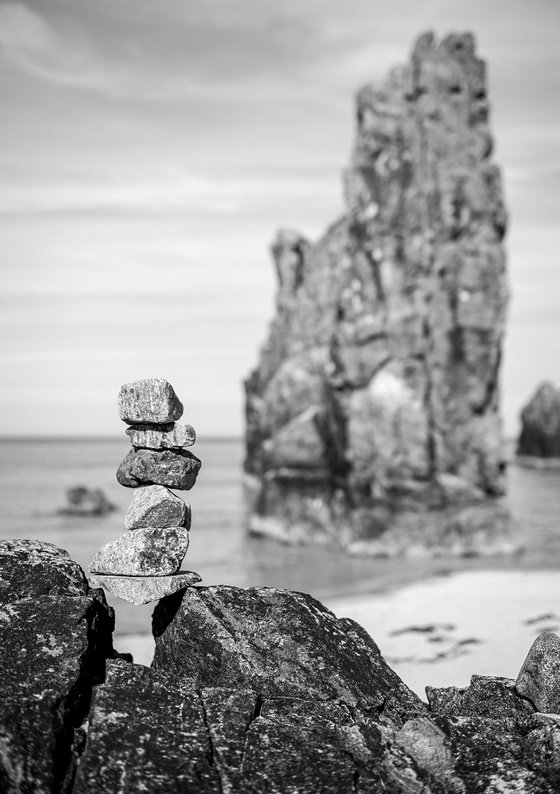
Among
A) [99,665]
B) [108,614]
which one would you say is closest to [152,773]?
[99,665]

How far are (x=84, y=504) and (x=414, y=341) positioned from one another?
121 ft

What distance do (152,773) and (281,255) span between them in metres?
72.9

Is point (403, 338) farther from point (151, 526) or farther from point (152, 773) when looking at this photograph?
point (152, 773)

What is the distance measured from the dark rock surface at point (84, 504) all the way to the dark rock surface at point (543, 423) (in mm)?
99778

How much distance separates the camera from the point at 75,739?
8.25 meters

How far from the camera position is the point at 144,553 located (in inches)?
416

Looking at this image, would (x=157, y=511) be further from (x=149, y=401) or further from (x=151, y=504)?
(x=149, y=401)

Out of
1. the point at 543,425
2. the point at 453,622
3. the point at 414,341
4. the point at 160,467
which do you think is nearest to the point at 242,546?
the point at 414,341

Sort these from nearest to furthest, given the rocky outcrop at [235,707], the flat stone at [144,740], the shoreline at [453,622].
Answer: the flat stone at [144,740], the rocky outcrop at [235,707], the shoreline at [453,622]

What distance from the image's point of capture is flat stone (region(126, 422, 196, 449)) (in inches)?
438

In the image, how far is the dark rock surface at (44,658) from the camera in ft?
25.7

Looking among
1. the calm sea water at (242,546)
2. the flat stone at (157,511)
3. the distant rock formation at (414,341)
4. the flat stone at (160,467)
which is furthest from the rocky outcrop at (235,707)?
the distant rock formation at (414,341)

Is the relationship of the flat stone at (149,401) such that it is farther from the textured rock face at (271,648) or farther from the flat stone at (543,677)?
the flat stone at (543,677)

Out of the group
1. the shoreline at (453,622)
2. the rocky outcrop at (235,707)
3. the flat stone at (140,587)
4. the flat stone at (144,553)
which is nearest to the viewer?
the rocky outcrop at (235,707)
